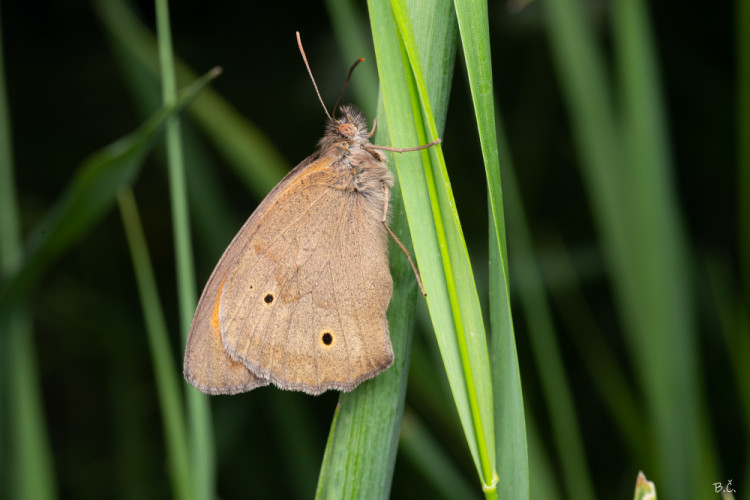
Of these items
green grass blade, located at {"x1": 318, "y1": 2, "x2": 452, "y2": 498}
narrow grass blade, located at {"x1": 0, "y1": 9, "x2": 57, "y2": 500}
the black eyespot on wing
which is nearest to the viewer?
green grass blade, located at {"x1": 318, "y1": 2, "x2": 452, "y2": 498}

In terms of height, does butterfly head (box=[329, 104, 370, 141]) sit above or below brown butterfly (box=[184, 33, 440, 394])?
above

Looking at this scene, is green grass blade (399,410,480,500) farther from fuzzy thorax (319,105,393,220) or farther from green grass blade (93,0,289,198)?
green grass blade (93,0,289,198)

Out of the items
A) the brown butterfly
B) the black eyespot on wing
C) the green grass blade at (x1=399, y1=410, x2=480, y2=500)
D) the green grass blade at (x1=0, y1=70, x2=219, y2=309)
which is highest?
the green grass blade at (x1=0, y1=70, x2=219, y2=309)

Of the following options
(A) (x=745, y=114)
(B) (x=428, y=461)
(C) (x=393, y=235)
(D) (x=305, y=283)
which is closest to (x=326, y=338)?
(D) (x=305, y=283)

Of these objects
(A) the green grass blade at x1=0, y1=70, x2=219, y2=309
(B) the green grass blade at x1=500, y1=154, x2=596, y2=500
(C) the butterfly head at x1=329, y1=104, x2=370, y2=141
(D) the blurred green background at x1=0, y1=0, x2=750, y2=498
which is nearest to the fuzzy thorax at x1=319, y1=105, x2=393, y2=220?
(C) the butterfly head at x1=329, y1=104, x2=370, y2=141

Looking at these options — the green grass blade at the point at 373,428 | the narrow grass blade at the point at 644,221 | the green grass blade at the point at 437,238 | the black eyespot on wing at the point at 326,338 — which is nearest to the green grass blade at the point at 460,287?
the green grass blade at the point at 437,238

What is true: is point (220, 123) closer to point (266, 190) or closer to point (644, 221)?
point (266, 190)

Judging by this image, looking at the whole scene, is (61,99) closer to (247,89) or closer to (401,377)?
(247,89)
